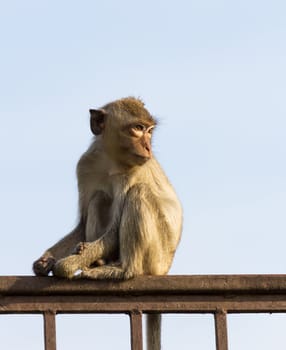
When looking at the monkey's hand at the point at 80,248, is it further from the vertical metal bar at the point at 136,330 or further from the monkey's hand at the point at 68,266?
the vertical metal bar at the point at 136,330

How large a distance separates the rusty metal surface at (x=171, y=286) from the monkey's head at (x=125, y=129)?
11.7 ft

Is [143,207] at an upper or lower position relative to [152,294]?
upper

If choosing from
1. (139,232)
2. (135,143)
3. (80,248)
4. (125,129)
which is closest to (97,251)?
(80,248)

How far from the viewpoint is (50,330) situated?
4.32 meters

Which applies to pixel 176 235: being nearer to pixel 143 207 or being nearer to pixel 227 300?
pixel 143 207

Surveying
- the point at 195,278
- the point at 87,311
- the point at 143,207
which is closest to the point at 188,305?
the point at 195,278

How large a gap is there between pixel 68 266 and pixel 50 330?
2272 mm

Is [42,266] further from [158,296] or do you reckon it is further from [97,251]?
[158,296]

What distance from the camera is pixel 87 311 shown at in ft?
14.8

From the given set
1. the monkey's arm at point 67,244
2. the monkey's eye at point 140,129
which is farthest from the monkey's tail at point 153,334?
the monkey's eye at point 140,129

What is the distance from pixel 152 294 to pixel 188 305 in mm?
188

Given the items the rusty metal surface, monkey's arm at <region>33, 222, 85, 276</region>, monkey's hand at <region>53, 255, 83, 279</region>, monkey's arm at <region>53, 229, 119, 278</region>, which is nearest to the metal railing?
the rusty metal surface

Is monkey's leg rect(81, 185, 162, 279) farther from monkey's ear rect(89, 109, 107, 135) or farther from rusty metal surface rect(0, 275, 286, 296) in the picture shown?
rusty metal surface rect(0, 275, 286, 296)

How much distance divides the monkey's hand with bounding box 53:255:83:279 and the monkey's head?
126cm
